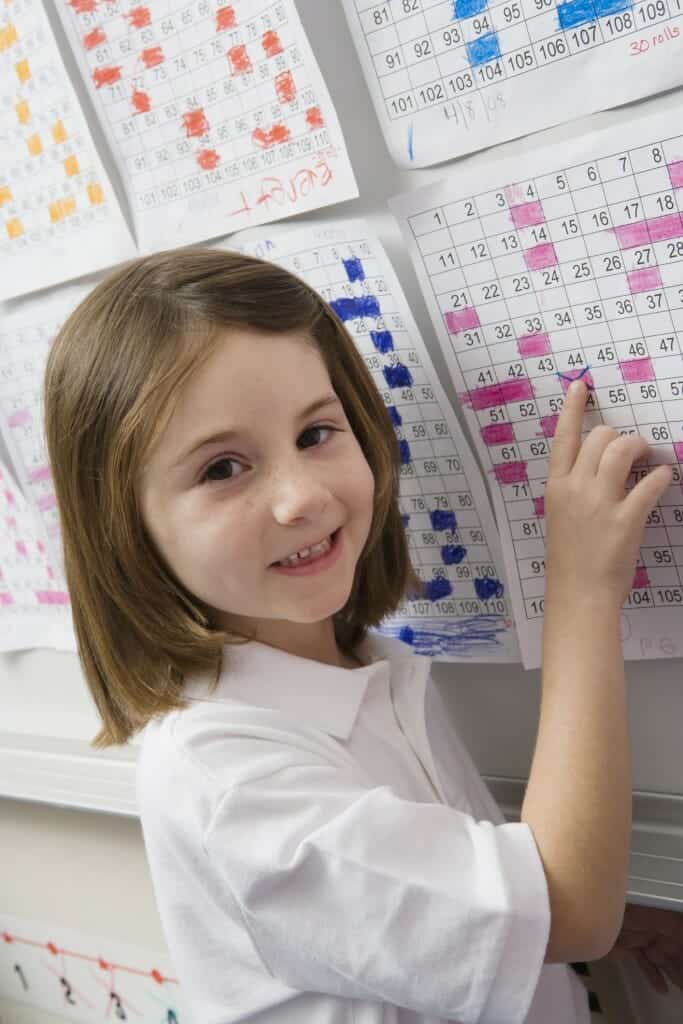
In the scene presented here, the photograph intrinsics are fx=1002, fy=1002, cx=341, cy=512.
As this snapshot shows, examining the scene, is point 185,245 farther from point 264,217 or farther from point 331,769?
point 331,769

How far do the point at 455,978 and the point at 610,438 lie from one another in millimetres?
305

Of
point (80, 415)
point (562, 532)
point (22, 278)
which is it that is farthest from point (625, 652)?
point (22, 278)

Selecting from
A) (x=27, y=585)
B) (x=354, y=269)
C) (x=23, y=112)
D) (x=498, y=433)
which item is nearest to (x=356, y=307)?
(x=354, y=269)

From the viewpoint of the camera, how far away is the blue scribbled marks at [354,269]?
0.67 metres

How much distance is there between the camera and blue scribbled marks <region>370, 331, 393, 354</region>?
0.67 m

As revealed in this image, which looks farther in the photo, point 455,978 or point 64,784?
point 64,784

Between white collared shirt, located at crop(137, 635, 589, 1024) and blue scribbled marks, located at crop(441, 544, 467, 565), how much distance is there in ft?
0.40

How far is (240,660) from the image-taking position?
62 cm

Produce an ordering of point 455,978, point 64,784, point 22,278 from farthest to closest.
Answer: point 64,784 → point 22,278 → point 455,978

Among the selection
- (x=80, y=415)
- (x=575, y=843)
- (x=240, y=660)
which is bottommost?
(x=575, y=843)

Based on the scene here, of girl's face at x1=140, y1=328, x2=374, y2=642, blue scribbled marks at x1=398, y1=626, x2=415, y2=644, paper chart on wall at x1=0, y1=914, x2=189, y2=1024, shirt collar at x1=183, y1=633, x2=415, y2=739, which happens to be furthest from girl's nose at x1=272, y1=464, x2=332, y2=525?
paper chart on wall at x1=0, y1=914, x2=189, y2=1024

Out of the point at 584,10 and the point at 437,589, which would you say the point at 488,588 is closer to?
the point at 437,589

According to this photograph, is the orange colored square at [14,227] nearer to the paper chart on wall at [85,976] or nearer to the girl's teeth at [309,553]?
the girl's teeth at [309,553]

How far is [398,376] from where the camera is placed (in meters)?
0.68
